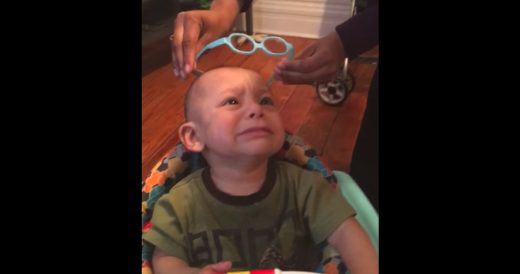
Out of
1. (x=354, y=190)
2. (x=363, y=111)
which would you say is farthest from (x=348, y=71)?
(x=354, y=190)

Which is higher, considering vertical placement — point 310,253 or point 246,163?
point 246,163

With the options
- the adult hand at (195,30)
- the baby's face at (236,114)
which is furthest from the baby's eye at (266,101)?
the adult hand at (195,30)

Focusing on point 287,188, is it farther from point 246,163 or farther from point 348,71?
point 348,71

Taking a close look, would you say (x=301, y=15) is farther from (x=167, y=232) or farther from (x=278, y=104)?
(x=167, y=232)

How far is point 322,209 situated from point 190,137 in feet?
0.67

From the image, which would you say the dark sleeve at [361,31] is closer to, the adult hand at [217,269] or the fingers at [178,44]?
the fingers at [178,44]

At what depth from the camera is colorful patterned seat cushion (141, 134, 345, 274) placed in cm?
78

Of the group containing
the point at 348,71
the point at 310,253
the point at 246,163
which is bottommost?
the point at 310,253

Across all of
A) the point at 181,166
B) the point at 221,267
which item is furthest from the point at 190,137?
the point at 221,267

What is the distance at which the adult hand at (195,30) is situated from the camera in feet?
2.44

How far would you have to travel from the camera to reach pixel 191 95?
74 cm

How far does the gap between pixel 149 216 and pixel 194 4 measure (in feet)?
0.97

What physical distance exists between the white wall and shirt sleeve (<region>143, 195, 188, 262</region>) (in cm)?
27

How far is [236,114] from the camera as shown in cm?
72
